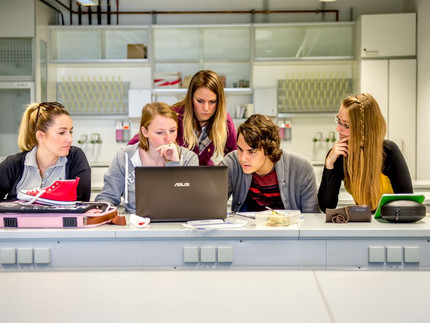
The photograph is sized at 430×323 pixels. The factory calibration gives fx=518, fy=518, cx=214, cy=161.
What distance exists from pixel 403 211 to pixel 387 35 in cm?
404

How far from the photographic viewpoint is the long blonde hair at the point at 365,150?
8.55 ft

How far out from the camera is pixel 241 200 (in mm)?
2736

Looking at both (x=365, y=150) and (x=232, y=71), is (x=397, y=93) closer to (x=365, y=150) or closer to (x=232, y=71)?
(x=232, y=71)

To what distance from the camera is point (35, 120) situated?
2879 mm

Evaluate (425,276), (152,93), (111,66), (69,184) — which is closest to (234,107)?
(152,93)

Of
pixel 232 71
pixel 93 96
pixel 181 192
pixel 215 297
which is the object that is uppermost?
pixel 232 71

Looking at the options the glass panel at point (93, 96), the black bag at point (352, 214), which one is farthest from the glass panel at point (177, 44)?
the black bag at point (352, 214)

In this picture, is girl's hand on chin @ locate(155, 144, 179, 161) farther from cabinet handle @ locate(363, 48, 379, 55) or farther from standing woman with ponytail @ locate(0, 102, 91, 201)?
cabinet handle @ locate(363, 48, 379, 55)

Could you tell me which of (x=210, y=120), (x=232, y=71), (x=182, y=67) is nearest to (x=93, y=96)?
(x=182, y=67)

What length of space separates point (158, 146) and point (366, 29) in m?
3.77

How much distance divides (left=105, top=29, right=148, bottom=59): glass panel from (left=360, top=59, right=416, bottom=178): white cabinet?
2.56m

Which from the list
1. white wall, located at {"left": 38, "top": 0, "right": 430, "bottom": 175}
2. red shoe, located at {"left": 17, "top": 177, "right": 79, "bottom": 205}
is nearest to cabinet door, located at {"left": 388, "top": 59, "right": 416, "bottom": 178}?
white wall, located at {"left": 38, "top": 0, "right": 430, "bottom": 175}

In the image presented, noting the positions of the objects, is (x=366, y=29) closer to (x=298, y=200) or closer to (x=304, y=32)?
(x=304, y=32)

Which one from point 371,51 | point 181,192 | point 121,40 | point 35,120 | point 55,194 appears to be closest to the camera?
point 181,192
